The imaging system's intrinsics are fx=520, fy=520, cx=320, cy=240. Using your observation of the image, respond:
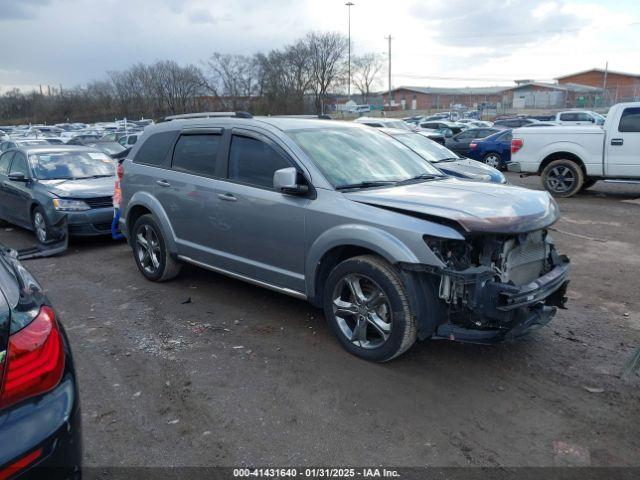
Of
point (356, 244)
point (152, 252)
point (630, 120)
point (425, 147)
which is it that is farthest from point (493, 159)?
point (356, 244)

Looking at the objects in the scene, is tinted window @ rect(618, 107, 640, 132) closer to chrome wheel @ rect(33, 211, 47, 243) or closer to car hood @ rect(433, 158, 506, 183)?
car hood @ rect(433, 158, 506, 183)

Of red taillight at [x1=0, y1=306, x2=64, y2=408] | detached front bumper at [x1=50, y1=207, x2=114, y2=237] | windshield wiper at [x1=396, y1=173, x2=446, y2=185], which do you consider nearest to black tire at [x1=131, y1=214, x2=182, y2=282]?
detached front bumper at [x1=50, y1=207, x2=114, y2=237]

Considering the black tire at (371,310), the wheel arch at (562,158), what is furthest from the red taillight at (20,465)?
the wheel arch at (562,158)

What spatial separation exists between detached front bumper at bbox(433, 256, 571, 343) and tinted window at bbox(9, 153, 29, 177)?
7.82 meters

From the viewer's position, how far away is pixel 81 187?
8.23 meters

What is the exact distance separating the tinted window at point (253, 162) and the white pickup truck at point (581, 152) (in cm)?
925

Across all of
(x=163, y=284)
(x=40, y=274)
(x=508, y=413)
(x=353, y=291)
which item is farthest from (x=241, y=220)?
(x=40, y=274)

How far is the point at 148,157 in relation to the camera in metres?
6.07

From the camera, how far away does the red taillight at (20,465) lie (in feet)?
6.08

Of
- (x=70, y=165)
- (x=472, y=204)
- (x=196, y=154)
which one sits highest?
(x=196, y=154)

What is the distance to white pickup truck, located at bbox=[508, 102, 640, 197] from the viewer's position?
36.0 ft

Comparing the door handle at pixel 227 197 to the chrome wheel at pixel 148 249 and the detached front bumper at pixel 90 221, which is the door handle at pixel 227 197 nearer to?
the chrome wheel at pixel 148 249

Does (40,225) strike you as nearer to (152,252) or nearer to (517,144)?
(152,252)

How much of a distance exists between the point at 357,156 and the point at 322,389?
84.4 inches
